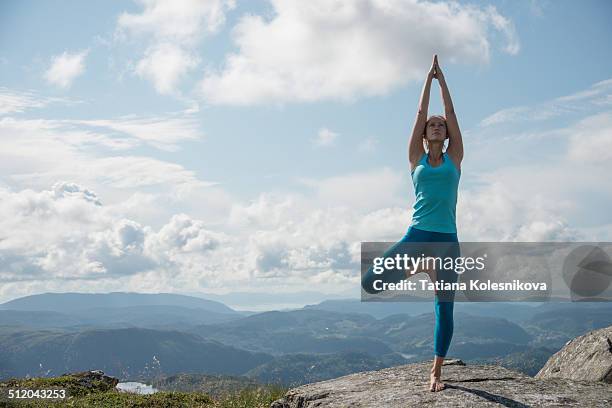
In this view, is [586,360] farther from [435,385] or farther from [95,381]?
[95,381]

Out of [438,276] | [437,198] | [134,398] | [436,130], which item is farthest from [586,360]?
[134,398]

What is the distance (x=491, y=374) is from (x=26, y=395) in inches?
484

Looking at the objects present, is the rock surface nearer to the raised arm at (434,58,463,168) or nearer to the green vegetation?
the green vegetation

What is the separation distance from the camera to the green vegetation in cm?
1261

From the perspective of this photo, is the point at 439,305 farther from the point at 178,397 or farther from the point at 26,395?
the point at 26,395

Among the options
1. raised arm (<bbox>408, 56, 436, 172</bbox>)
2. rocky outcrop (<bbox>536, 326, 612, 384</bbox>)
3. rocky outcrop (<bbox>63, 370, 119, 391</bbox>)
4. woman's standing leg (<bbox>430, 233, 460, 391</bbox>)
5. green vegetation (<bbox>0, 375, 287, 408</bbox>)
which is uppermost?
raised arm (<bbox>408, 56, 436, 172</bbox>)

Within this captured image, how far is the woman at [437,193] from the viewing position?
25.8 ft

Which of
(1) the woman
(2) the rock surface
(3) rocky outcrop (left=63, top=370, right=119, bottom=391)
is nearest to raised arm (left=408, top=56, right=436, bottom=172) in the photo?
(1) the woman

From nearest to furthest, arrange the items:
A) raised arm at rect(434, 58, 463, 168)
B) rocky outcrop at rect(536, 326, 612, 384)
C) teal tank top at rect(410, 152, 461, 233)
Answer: teal tank top at rect(410, 152, 461, 233)
raised arm at rect(434, 58, 463, 168)
rocky outcrop at rect(536, 326, 612, 384)

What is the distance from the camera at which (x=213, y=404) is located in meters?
13.3

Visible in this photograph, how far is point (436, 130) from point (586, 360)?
785 cm

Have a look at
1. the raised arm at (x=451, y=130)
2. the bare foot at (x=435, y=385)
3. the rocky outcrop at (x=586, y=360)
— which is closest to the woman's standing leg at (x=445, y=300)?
the bare foot at (x=435, y=385)

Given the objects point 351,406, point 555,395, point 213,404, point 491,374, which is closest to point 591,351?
point 491,374

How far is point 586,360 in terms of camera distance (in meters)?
12.3
